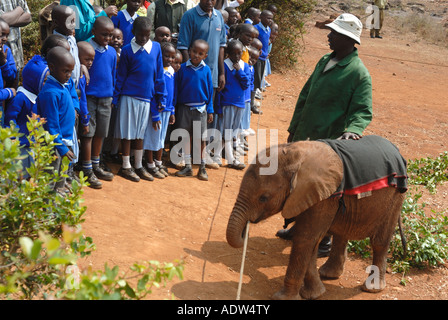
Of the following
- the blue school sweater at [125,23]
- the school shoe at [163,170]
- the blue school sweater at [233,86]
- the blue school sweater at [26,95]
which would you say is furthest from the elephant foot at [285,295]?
the blue school sweater at [125,23]

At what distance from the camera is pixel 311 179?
169 inches

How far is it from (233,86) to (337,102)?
3.14 meters

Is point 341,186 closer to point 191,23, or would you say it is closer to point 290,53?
point 191,23

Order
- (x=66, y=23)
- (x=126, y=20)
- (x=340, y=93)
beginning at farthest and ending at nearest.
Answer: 1. (x=126, y=20)
2. (x=66, y=23)
3. (x=340, y=93)

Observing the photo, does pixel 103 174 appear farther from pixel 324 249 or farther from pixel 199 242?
pixel 324 249

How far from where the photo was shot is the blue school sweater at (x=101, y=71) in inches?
245

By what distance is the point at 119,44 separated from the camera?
6.85 meters

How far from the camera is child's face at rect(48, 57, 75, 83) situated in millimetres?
4992

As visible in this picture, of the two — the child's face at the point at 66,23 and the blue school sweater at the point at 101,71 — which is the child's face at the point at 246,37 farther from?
the child's face at the point at 66,23

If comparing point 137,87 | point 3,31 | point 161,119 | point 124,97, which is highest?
point 3,31

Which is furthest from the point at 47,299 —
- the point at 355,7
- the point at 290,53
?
the point at 355,7

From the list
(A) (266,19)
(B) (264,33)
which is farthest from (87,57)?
(A) (266,19)

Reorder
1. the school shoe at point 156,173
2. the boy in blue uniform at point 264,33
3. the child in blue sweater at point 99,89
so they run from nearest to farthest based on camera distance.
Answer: the child in blue sweater at point 99,89
the school shoe at point 156,173
the boy in blue uniform at point 264,33

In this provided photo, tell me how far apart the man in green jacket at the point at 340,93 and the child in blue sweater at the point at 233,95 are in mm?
2729
